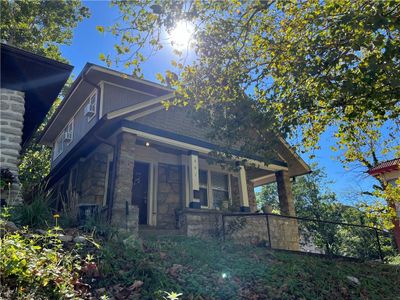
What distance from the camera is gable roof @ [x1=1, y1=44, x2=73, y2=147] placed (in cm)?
707

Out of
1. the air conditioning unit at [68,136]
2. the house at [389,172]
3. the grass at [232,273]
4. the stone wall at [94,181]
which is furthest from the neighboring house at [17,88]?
the house at [389,172]

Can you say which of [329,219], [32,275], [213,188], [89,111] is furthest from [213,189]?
[329,219]

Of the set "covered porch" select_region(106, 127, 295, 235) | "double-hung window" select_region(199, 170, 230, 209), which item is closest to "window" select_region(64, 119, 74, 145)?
"covered porch" select_region(106, 127, 295, 235)

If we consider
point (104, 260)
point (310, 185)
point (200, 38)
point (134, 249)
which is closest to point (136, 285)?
point (104, 260)

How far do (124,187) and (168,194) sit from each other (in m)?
3.18

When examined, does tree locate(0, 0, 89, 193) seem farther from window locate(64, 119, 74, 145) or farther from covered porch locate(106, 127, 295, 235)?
covered porch locate(106, 127, 295, 235)

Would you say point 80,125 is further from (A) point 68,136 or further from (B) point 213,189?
(B) point 213,189

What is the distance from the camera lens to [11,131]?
281 inches

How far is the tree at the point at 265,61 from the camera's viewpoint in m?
4.95

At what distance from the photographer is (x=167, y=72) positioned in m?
5.80

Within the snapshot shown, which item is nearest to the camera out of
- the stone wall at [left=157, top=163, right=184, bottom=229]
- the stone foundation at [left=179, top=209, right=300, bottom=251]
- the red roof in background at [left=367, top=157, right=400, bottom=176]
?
the stone foundation at [left=179, top=209, right=300, bottom=251]

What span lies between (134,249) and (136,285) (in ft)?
3.89

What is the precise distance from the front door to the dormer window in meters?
2.41

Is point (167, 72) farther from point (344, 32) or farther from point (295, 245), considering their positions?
point (295, 245)
